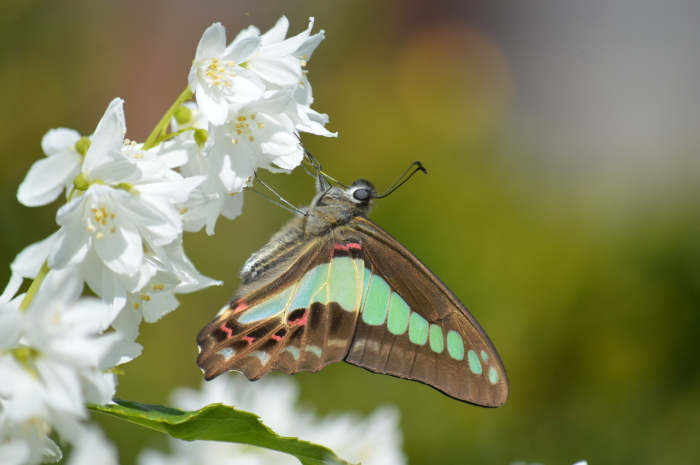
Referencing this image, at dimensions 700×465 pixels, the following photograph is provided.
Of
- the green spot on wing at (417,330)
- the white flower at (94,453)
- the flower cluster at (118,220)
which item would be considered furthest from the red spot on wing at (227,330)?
the white flower at (94,453)

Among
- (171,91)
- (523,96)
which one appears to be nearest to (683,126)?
(523,96)

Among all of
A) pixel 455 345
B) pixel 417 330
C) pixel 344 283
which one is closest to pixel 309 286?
pixel 344 283

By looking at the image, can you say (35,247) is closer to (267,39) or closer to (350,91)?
(267,39)

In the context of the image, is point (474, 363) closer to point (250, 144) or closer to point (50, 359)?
point (250, 144)

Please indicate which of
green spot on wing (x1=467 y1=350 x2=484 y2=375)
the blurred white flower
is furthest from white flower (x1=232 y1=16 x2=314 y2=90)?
green spot on wing (x1=467 y1=350 x2=484 y2=375)

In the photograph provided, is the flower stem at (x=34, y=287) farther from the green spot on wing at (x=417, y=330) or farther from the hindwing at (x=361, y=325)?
the green spot on wing at (x=417, y=330)

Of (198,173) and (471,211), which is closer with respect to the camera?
(198,173)
